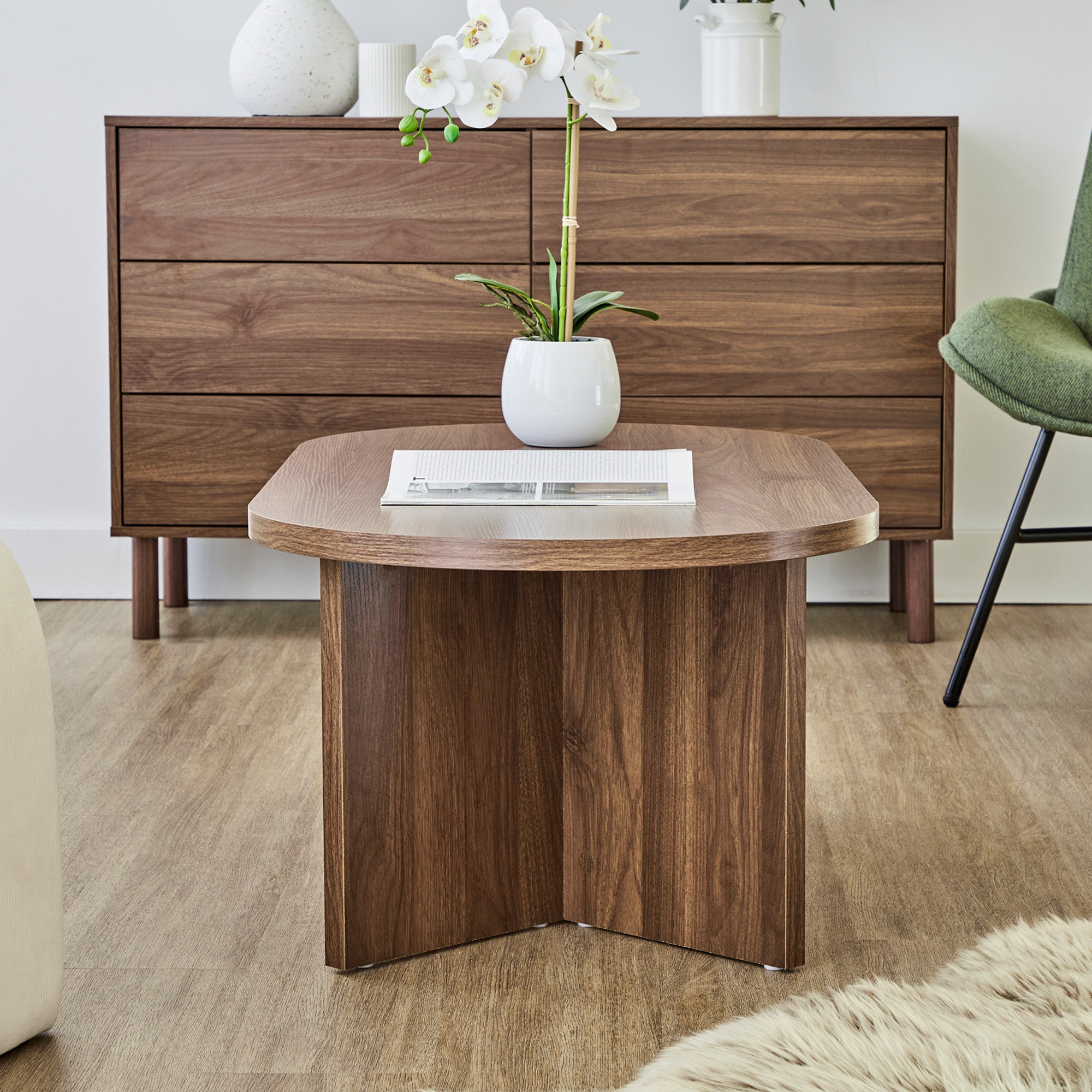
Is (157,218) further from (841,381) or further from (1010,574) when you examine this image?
(1010,574)

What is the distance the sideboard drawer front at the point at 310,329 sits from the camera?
2.57 meters

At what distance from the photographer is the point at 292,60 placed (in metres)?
2.55

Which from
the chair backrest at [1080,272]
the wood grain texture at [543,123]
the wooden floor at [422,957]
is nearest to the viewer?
the wooden floor at [422,957]

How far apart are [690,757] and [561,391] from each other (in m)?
0.46

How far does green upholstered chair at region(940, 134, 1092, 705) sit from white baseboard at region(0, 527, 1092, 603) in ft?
2.39

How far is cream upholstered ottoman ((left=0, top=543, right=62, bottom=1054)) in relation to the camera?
3.76 feet

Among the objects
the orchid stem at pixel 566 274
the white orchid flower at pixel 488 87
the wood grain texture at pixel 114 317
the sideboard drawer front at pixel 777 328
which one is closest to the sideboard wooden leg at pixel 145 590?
the wood grain texture at pixel 114 317

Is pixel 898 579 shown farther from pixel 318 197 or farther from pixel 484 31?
pixel 484 31

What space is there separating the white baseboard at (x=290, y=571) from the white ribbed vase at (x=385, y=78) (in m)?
1.00

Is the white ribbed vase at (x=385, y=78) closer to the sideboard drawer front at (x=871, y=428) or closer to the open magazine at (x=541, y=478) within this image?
the sideboard drawer front at (x=871, y=428)

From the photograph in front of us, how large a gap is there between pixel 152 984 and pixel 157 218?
1.64 metres

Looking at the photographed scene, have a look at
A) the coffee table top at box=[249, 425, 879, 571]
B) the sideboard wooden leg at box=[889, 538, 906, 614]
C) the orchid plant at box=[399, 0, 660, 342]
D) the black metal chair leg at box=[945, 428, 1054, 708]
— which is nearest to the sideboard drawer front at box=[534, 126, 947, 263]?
the black metal chair leg at box=[945, 428, 1054, 708]

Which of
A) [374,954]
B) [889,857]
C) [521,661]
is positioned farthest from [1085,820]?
[374,954]

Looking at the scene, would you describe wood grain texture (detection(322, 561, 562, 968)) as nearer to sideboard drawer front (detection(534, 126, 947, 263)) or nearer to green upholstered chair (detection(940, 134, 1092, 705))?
green upholstered chair (detection(940, 134, 1092, 705))
